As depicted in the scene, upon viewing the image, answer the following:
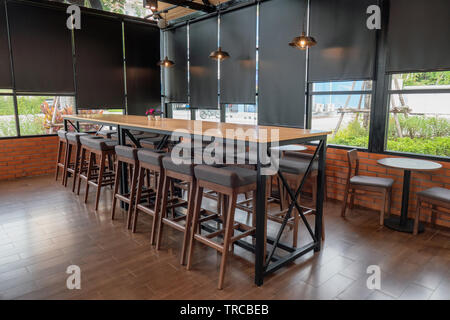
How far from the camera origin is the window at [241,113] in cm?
560

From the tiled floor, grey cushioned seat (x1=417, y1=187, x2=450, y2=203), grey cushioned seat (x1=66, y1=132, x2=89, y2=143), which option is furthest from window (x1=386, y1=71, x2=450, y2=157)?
grey cushioned seat (x1=66, y1=132, x2=89, y2=143)

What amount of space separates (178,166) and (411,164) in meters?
2.46

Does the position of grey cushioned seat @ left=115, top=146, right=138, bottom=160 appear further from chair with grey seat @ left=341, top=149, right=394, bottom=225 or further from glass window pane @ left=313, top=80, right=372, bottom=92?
glass window pane @ left=313, top=80, right=372, bottom=92

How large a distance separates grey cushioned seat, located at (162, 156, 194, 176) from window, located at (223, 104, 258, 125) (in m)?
2.97

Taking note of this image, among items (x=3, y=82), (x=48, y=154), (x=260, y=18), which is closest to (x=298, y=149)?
(x=260, y=18)

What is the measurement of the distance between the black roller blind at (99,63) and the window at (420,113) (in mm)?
5178

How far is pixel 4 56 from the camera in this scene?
5297 millimetres

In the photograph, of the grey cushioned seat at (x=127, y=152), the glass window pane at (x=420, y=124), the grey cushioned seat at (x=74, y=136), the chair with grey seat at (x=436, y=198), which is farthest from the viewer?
the grey cushioned seat at (x=74, y=136)

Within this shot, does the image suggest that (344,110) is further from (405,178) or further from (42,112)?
(42,112)

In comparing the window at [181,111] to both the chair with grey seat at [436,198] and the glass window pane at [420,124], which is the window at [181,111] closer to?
the glass window pane at [420,124]

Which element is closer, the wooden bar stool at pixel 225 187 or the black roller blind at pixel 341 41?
the wooden bar stool at pixel 225 187

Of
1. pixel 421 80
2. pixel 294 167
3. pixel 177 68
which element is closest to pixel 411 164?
pixel 421 80

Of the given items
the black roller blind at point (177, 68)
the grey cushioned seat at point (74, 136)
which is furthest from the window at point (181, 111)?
the grey cushioned seat at point (74, 136)
